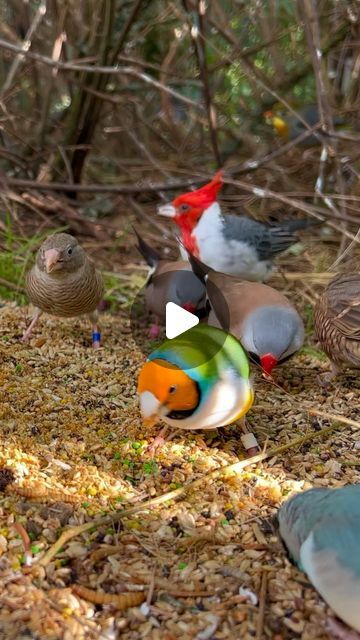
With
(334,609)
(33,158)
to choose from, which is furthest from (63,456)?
(33,158)

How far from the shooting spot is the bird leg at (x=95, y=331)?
335 centimetres

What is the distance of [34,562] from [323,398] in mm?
1605

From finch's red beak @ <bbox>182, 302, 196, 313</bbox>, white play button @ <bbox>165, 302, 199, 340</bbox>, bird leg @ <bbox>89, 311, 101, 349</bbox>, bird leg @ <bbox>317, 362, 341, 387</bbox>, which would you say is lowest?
bird leg @ <bbox>317, 362, 341, 387</bbox>

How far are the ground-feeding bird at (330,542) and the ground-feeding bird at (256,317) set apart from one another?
1.05 meters

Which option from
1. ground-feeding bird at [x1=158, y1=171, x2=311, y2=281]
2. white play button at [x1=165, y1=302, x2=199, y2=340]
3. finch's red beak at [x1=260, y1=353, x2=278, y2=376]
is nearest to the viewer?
→ white play button at [x1=165, y1=302, x2=199, y2=340]

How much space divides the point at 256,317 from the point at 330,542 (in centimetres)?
145

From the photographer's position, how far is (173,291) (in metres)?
3.43

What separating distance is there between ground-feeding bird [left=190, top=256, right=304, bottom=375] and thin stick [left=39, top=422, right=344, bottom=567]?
40 centimetres

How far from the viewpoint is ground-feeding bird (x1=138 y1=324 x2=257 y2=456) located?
81.9 inches

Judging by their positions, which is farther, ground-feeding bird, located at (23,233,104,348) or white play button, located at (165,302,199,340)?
ground-feeding bird, located at (23,233,104,348)

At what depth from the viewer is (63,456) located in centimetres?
229

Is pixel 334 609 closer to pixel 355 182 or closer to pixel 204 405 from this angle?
pixel 204 405

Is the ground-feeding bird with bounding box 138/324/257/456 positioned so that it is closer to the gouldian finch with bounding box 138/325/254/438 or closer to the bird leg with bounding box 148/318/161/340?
the gouldian finch with bounding box 138/325/254/438

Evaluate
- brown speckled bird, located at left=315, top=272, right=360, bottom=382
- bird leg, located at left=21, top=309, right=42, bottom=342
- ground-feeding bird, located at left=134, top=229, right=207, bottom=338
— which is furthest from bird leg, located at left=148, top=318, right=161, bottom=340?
brown speckled bird, located at left=315, top=272, right=360, bottom=382
